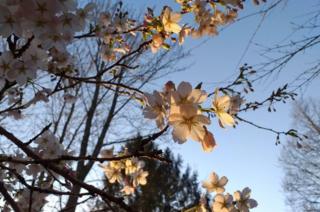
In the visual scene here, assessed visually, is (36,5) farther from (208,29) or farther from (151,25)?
(208,29)

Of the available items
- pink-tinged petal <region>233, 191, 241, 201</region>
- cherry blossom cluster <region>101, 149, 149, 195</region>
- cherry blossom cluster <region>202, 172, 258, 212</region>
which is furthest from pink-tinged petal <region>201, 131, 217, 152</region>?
cherry blossom cluster <region>101, 149, 149, 195</region>

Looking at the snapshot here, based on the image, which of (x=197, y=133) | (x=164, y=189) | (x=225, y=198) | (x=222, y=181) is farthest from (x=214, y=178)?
(x=164, y=189)

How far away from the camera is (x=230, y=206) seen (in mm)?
1775

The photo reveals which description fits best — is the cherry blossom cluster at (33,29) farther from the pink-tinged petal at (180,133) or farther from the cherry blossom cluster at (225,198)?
the cherry blossom cluster at (225,198)

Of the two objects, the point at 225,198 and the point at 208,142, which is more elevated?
the point at 225,198

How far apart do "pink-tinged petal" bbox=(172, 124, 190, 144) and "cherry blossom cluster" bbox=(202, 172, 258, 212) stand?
594 mm

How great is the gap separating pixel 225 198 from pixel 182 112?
852 millimetres

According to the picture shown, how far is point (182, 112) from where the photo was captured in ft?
3.79

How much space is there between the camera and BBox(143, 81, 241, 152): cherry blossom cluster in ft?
3.84

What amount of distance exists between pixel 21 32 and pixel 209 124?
0.90m

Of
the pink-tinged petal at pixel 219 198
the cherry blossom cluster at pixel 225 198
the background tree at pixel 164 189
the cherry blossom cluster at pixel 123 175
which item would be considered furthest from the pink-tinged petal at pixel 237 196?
the background tree at pixel 164 189

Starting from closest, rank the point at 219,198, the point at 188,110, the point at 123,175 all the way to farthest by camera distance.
Result: 1. the point at 188,110
2. the point at 219,198
3. the point at 123,175

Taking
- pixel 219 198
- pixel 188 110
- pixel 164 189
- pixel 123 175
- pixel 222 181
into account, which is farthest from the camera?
pixel 164 189

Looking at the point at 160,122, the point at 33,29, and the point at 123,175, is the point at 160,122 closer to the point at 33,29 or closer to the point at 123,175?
the point at 33,29
